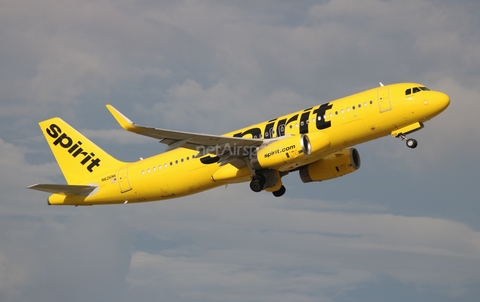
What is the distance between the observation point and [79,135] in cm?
5803

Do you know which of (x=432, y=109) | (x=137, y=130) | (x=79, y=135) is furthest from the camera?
(x=79, y=135)

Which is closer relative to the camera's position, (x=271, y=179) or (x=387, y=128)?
(x=387, y=128)

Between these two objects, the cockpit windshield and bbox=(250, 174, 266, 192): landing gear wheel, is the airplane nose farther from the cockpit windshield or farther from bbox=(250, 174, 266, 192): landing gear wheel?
→ bbox=(250, 174, 266, 192): landing gear wheel

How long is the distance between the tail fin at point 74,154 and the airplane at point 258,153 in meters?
0.08

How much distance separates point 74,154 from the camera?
5706 centimetres

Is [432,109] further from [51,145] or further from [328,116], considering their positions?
[51,145]

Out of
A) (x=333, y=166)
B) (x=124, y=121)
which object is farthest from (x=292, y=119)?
(x=124, y=121)

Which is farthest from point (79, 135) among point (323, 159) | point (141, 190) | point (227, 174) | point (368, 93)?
point (368, 93)

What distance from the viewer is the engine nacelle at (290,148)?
45938 mm

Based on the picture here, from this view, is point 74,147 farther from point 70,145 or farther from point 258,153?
point 258,153

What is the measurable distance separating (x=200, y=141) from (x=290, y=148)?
5397 mm

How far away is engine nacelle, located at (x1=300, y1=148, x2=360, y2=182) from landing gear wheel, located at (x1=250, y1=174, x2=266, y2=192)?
4739 millimetres

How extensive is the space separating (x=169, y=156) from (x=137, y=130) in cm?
932

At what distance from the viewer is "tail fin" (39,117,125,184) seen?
55.6m
